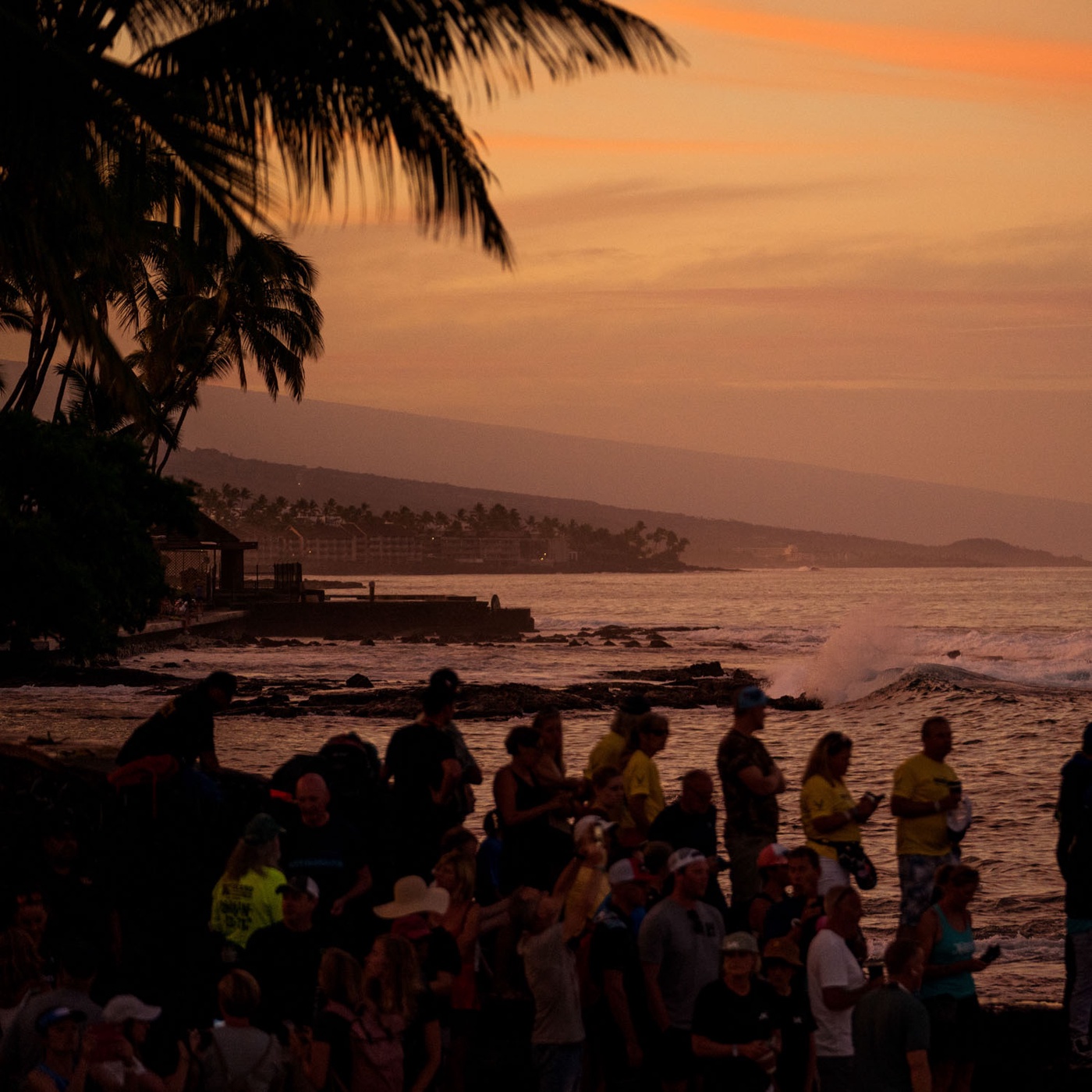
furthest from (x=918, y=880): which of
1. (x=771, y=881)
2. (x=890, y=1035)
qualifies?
(x=890, y=1035)

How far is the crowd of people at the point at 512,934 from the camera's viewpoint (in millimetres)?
6023

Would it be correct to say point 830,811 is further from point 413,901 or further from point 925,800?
point 413,901

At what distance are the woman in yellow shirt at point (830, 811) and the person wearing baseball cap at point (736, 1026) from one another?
2.13 meters

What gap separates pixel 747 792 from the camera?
9102mm

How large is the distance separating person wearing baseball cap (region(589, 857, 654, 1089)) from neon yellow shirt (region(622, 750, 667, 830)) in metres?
1.73

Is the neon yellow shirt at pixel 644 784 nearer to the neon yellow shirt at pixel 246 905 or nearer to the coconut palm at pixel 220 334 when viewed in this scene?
the neon yellow shirt at pixel 246 905

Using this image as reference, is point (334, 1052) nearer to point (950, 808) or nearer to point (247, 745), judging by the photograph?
point (950, 808)

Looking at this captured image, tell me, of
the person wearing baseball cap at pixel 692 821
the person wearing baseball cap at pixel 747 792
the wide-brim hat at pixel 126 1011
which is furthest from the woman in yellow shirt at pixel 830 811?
the wide-brim hat at pixel 126 1011

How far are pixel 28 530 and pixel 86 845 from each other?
2000 centimetres

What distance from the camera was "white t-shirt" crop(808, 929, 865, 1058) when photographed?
6754 mm

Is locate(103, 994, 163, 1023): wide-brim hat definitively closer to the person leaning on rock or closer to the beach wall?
the person leaning on rock

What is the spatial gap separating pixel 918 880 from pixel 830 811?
68 centimetres

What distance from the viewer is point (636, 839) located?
8633 millimetres

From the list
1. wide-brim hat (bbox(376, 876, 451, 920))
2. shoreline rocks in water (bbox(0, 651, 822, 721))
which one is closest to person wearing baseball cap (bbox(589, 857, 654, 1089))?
wide-brim hat (bbox(376, 876, 451, 920))
